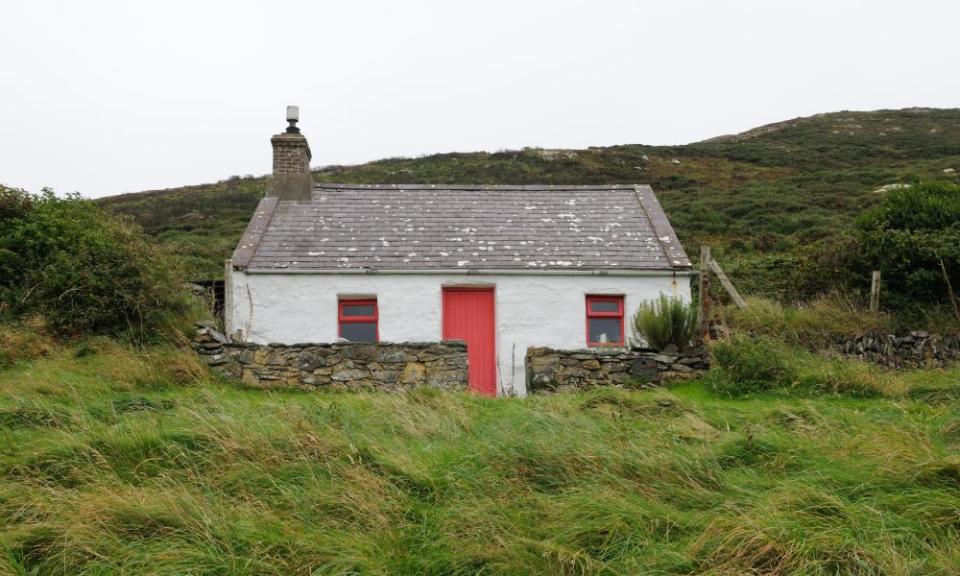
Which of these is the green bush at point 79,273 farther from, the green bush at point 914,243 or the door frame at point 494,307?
the green bush at point 914,243

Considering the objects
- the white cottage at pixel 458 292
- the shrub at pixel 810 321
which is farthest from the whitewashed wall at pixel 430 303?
the shrub at pixel 810 321

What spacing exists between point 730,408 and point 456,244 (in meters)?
7.75

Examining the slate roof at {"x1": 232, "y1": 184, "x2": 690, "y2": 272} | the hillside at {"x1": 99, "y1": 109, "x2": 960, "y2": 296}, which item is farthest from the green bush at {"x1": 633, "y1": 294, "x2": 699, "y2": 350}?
the hillside at {"x1": 99, "y1": 109, "x2": 960, "y2": 296}

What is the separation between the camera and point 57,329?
448 inches

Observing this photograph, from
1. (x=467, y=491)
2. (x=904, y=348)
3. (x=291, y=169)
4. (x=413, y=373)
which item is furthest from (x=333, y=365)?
(x=904, y=348)

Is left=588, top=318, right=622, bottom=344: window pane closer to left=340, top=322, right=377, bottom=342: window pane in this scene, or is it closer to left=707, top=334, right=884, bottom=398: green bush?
left=707, top=334, right=884, bottom=398: green bush

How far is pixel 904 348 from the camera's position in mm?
12109

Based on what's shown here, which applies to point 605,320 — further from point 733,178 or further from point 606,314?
point 733,178

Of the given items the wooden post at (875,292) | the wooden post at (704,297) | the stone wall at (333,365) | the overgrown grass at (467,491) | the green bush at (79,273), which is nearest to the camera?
the overgrown grass at (467,491)

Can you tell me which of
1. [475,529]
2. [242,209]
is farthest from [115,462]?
[242,209]

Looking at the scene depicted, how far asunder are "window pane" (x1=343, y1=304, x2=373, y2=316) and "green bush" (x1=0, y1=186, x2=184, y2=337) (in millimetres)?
3149

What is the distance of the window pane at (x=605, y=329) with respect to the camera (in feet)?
47.0

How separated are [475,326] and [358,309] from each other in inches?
93.5

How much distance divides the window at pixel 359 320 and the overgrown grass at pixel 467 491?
6.62 metres
